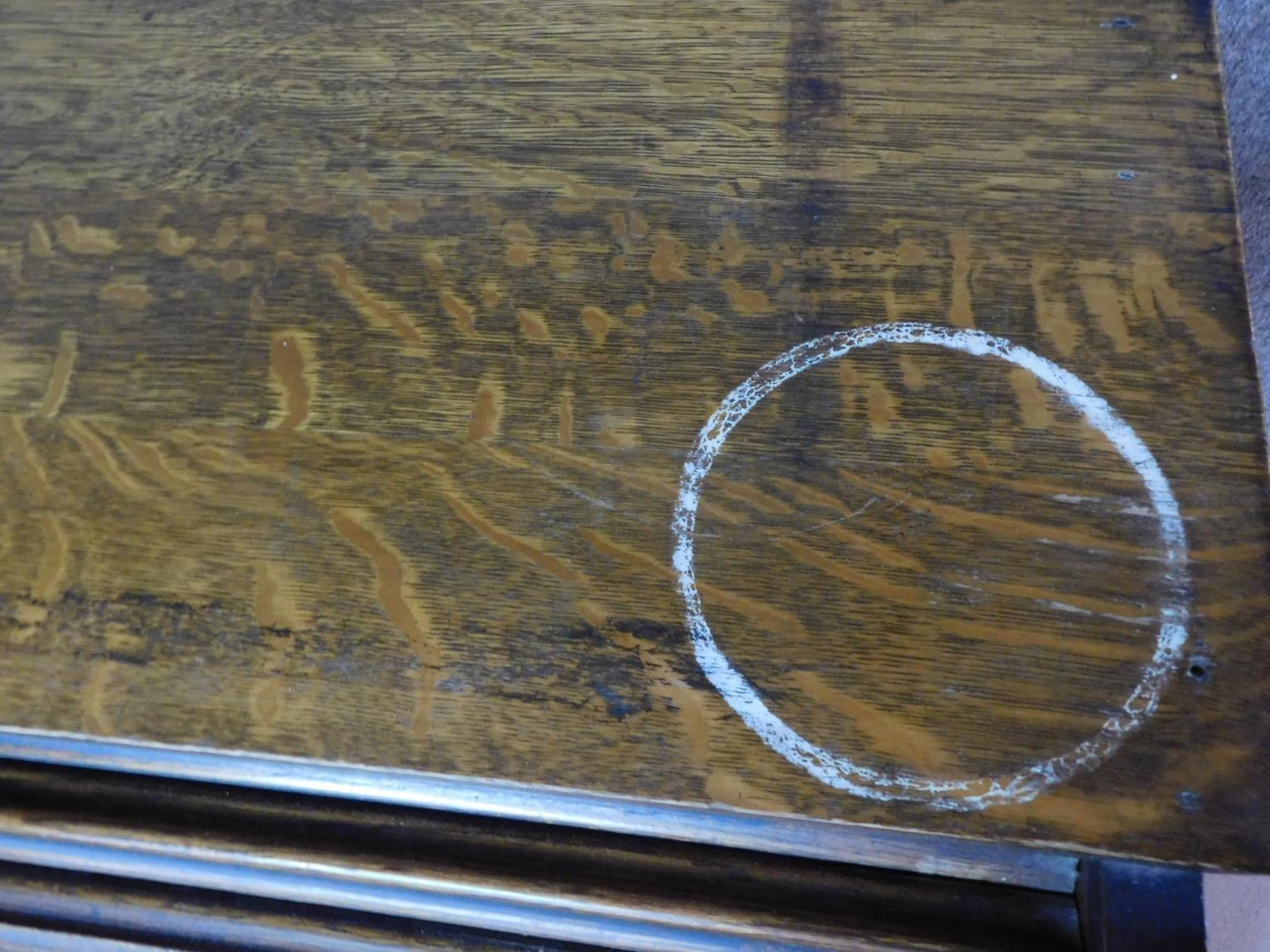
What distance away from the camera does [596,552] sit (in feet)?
2.29

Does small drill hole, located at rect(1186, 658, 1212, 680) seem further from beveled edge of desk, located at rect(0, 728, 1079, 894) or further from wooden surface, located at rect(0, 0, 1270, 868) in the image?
beveled edge of desk, located at rect(0, 728, 1079, 894)

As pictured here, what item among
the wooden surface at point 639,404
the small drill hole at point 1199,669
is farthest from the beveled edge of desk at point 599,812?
the small drill hole at point 1199,669

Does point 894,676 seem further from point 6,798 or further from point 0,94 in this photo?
point 0,94

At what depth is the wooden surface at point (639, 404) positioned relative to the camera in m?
0.65

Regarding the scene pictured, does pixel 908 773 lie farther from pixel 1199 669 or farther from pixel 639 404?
pixel 639 404

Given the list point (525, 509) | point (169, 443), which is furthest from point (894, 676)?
point (169, 443)

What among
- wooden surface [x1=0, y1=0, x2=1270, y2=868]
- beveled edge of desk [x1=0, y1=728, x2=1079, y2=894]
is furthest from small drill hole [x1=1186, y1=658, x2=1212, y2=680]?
beveled edge of desk [x1=0, y1=728, x2=1079, y2=894]

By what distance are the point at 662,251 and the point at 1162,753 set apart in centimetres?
58

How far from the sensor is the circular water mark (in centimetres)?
63

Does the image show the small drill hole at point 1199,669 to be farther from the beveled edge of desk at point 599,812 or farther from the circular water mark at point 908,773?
the beveled edge of desk at point 599,812

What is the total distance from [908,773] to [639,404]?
0.37m

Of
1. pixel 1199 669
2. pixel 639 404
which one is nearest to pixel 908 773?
pixel 1199 669

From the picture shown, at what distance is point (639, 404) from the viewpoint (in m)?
0.73

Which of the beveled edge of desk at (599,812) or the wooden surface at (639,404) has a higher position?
the wooden surface at (639,404)
